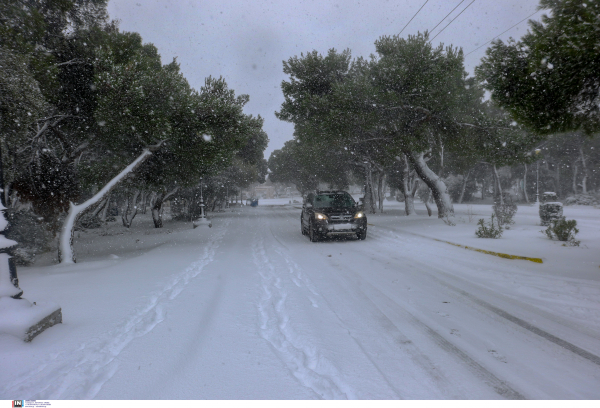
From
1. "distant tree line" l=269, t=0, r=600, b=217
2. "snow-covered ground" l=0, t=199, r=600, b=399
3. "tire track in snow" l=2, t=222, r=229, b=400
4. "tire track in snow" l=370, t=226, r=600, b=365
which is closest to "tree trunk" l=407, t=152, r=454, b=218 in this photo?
"distant tree line" l=269, t=0, r=600, b=217

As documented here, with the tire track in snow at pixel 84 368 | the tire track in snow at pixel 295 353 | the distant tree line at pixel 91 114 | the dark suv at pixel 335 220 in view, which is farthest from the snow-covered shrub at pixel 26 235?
the dark suv at pixel 335 220

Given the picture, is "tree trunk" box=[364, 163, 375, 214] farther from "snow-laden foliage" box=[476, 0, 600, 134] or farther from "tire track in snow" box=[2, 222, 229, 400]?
"tire track in snow" box=[2, 222, 229, 400]

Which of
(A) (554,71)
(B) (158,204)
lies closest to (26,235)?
(B) (158,204)

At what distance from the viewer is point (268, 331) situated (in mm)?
4168

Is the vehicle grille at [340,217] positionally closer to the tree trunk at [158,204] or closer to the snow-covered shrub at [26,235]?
the snow-covered shrub at [26,235]

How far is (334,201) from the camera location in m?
13.8

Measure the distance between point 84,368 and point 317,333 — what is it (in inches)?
91.2

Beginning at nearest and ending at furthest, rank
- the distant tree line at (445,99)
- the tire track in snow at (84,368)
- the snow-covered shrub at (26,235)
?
the tire track in snow at (84,368) → the distant tree line at (445,99) → the snow-covered shrub at (26,235)

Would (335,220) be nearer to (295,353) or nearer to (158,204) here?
(295,353)

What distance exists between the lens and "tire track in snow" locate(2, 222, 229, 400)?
2.85 metres

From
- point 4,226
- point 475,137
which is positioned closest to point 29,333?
point 4,226

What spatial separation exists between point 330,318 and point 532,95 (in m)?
6.42

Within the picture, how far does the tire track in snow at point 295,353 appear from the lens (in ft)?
9.59

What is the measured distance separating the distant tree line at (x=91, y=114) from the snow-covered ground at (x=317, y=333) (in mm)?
3810
